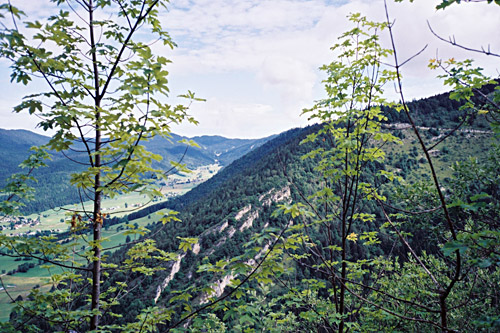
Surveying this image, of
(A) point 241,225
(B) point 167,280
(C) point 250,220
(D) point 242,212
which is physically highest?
(D) point 242,212

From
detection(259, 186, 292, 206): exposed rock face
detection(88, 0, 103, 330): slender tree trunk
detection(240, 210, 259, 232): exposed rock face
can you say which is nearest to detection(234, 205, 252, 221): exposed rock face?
detection(240, 210, 259, 232): exposed rock face

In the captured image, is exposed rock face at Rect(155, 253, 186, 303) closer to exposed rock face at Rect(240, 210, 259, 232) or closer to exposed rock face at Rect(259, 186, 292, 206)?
exposed rock face at Rect(240, 210, 259, 232)

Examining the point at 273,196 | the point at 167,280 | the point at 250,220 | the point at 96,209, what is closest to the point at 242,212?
the point at 250,220

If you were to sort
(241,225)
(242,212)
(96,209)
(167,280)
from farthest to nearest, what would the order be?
(242,212) → (241,225) → (167,280) → (96,209)

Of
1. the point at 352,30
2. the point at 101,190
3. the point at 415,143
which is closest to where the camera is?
the point at 101,190

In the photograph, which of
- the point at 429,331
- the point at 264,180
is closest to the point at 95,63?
the point at 429,331

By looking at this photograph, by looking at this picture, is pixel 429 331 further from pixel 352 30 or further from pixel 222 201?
pixel 222 201

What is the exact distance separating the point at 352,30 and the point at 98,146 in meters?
7.40

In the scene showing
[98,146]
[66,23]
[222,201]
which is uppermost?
[66,23]

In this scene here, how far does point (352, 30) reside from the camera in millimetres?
7234

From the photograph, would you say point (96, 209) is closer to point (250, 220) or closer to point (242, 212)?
point (250, 220)

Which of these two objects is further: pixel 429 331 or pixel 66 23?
pixel 429 331

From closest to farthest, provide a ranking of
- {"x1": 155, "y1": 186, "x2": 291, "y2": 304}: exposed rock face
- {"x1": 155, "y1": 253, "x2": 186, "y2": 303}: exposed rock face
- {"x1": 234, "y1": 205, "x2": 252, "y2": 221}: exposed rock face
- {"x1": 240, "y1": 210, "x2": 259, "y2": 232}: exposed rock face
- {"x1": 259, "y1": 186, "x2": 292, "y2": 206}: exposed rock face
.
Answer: {"x1": 155, "y1": 253, "x2": 186, "y2": 303}: exposed rock face → {"x1": 155, "y1": 186, "x2": 291, "y2": 304}: exposed rock face → {"x1": 240, "y1": 210, "x2": 259, "y2": 232}: exposed rock face → {"x1": 234, "y1": 205, "x2": 252, "y2": 221}: exposed rock face → {"x1": 259, "y1": 186, "x2": 292, "y2": 206}: exposed rock face

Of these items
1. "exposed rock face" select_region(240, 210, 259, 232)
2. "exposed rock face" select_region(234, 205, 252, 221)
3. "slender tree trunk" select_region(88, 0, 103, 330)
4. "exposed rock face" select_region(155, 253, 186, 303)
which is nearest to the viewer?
"slender tree trunk" select_region(88, 0, 103, 330)
